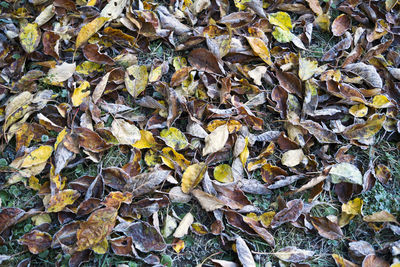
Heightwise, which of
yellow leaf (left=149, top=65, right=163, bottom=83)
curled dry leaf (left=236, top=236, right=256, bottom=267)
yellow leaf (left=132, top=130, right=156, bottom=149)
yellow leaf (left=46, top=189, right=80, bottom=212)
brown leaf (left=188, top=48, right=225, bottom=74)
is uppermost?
brown leaf (left=188, top=48, right=225, bottom=74)

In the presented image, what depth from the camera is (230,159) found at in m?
1.85

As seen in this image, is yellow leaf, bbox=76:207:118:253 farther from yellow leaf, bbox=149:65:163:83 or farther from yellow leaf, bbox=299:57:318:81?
yellow leaf, bbox=299:57:318:81

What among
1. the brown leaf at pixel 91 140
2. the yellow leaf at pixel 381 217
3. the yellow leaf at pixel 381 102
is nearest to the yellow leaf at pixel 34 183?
the brown leaf at pixel 91 140

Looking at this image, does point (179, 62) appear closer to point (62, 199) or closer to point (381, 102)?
point (62, 199)

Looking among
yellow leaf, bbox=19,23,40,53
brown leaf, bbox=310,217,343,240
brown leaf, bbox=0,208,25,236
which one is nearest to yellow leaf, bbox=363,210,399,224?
brown leaf, bbox=310,217,343,240

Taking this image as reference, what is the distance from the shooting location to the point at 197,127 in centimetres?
185

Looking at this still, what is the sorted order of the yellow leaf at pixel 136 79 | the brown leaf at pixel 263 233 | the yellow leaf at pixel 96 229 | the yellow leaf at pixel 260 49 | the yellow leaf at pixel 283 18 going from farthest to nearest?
1. the yellow leaf at pixel 283 18
2. the yellow leaf at pixel 260 49
3. the yellow leaf at pixel 136 79
4. the brown leaf at pixel 263 233
5. the yellow leaf at pixel 96 229

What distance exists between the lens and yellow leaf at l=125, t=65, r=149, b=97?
194 cm

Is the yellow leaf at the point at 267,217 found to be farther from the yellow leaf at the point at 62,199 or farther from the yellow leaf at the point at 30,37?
the yellow leaf at the point at 30,37

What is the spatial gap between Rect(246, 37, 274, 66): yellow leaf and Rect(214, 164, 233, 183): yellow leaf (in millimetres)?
678

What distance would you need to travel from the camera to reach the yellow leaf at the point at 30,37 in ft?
6.57

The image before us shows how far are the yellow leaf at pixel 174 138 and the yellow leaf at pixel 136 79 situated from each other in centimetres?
28

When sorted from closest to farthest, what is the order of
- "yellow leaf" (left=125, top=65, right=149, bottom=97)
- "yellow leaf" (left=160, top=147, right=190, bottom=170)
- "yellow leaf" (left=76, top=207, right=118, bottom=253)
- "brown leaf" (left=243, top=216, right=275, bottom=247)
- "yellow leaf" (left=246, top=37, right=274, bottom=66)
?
1. "yellow leaf" (left=76, top=207, right=118, bottom=253)
2. "brown leaf" (left=243, top=216, right=275, bottom=247)
3. "yellow leaf" (left=160, top=147, right=190, bottom=170)
4. "yellow leaf" (left=125, top=65, right=149, bottom=97)
5. "yellow leaf" (left=246, top=37, right=274, bottom=66)

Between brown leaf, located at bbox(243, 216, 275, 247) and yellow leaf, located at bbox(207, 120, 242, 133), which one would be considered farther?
yellow leaf, located at bbox(207, 120, 242, 133)
